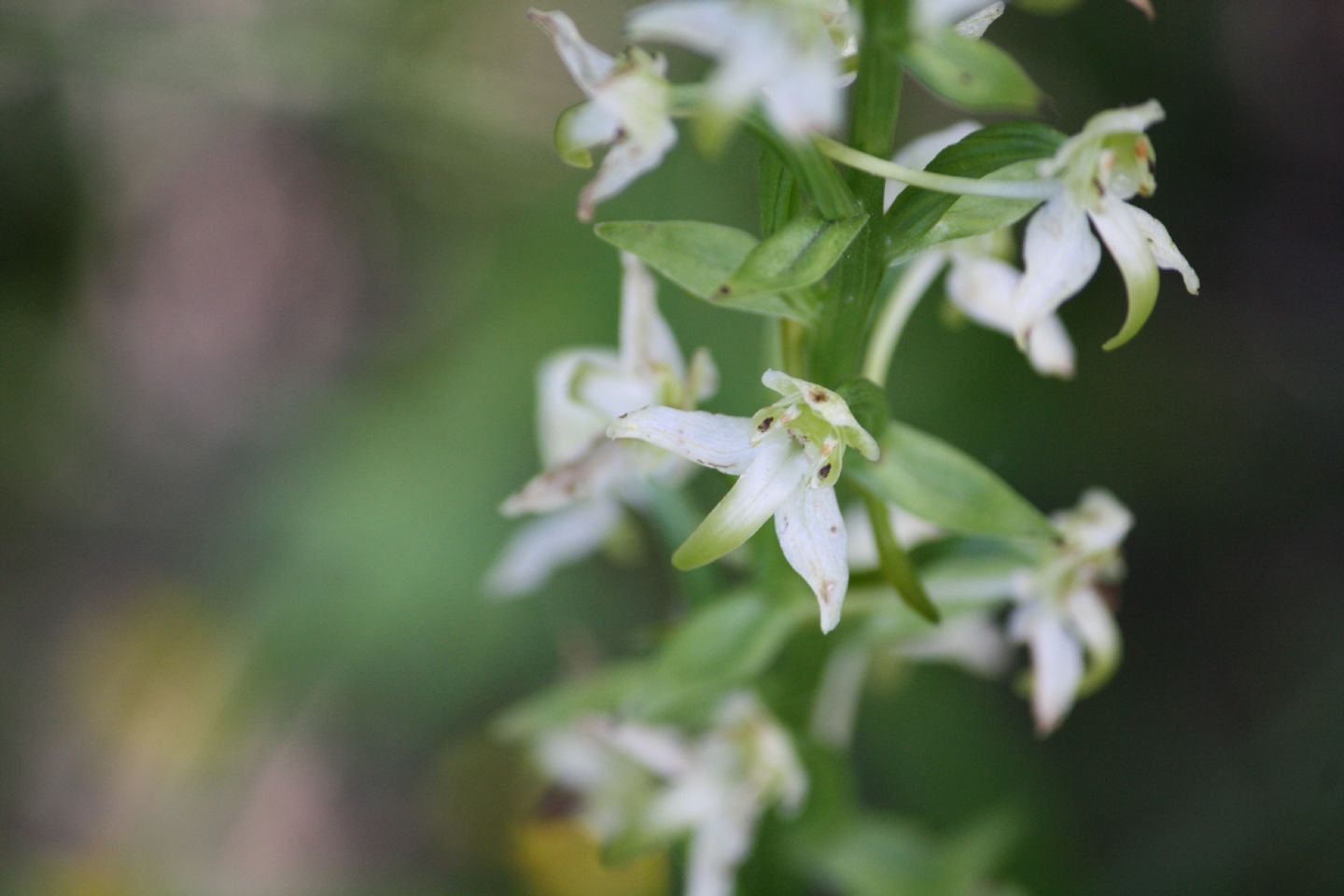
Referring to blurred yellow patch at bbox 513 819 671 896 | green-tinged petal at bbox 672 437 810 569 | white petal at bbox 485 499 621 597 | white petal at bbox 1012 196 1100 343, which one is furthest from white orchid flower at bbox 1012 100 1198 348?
blurred yellow patch at bbox 513 819 671 896

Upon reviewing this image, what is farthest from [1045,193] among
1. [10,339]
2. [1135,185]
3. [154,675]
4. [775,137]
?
[10,339]

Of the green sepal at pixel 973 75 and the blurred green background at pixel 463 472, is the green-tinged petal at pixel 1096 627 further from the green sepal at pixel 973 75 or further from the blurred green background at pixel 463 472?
the blurred green background at pixel 463 472

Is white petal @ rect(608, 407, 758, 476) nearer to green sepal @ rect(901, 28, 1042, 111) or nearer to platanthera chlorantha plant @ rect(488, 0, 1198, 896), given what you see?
platanthera chlorantha plant @ rect(488, 0, 1198, 896)

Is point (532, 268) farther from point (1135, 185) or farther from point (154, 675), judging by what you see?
point (1135, 185)

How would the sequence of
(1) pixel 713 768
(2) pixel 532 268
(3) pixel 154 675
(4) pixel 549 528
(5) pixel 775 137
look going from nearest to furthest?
(5) pixel 775 137
(1) pixel 713 768
(4) pixel 549 528
(2) pixel 532 268
(3) pixel 154 675

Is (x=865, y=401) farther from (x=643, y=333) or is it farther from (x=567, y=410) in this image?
(x=567, y=410)

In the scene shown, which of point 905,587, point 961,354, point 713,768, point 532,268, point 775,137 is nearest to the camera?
point 775,137

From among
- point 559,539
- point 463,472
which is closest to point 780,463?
point 559,539
